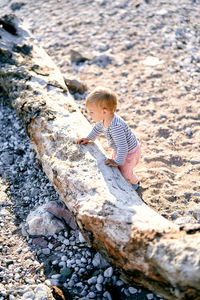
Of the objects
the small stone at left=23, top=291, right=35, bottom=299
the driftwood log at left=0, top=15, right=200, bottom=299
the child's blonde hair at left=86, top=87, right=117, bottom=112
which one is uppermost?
the child's blonde hair at left=86, top=87, right=117, bottom=112

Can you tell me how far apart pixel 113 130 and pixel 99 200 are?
3.09 ft

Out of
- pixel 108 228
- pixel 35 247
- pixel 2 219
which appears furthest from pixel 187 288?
pixel 2 219

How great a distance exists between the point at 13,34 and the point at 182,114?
3449 millimetres

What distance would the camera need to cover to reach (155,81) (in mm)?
6453

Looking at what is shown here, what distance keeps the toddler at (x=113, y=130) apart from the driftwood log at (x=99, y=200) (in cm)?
18

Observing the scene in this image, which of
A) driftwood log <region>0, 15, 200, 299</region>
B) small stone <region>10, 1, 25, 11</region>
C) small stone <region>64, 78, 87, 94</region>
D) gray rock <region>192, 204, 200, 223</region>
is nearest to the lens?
driftwood log <region>0, 15, 200, 299</region>

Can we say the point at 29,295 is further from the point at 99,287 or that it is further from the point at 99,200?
the point at 99,200

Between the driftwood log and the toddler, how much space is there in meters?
0.18

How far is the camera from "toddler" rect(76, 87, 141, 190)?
3.50 meters

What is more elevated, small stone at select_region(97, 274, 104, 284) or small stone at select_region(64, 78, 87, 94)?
small stone at select_region(64, 78, 87, 94)

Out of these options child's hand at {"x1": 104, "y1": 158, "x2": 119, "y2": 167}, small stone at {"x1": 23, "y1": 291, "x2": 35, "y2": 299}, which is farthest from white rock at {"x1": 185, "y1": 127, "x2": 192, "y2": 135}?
small stone at {"x1": 23, "y1": 291, "x2": 35, "y2": 299}

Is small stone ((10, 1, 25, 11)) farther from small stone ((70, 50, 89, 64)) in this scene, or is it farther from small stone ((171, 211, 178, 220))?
small stone ((171, 211, 178, 220))

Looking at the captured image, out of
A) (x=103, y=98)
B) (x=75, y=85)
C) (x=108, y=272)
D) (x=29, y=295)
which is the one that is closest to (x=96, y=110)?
(x=103, y=98)

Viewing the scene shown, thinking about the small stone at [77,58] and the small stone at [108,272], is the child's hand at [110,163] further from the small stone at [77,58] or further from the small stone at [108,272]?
the small stone at [77,58]
